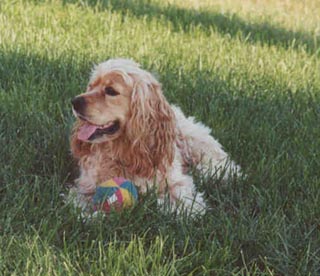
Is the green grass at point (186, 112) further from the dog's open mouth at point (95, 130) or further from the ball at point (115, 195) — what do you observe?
the dog's open mouth at point (95, 130)

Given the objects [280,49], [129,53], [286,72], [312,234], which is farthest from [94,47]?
[312,234]

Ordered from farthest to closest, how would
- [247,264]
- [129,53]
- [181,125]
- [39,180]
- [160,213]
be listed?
[129,53]
[181,125]
[39,180]
[160,213]
[247,264]

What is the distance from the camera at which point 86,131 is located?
3.88 meters

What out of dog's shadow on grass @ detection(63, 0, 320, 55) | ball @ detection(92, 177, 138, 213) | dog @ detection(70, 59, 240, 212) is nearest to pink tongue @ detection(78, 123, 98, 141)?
dog @ detection(70, 59, 240, 212)

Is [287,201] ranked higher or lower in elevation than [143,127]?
lower

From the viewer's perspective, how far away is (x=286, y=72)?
254 inches

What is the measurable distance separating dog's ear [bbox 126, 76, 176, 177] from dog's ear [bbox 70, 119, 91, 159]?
0.89 ft

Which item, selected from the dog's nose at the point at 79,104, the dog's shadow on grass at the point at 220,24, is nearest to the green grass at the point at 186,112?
the dog's shadow on grass at the point at 220,24

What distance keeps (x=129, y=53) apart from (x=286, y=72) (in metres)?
1.38

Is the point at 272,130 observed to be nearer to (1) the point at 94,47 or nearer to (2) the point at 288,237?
(2) the point at 288,237

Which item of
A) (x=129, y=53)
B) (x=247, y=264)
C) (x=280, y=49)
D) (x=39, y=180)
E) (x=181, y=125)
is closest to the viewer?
(x=247, y=264)

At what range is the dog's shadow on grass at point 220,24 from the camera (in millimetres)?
7921

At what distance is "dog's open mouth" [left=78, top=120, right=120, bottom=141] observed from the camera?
386 centimetres

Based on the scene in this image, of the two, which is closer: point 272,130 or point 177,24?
point 272,130
